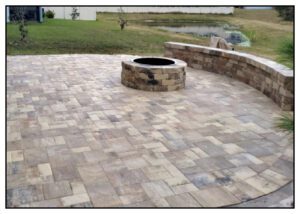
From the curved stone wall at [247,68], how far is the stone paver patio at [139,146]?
10.5 inches

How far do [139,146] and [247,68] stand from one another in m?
4.24

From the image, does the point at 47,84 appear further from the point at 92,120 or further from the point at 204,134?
the point at 204,134

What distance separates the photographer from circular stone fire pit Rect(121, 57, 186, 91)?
6793mm

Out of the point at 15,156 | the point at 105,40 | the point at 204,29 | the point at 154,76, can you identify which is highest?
the point at 204,29

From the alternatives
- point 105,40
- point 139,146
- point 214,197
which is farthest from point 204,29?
point 214,197

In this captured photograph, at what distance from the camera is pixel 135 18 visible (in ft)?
82.6

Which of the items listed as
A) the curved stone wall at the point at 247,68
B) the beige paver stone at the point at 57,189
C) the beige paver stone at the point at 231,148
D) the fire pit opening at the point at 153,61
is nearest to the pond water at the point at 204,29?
the curved stone wall at the point at 247,68

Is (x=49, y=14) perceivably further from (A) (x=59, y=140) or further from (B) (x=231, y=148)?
(B) (x=231, y=148)

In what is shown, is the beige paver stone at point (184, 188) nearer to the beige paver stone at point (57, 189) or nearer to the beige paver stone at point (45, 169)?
the beige paver stone at point (57, 189)

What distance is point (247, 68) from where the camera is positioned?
7.54 metres

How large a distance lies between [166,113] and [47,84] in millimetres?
2936

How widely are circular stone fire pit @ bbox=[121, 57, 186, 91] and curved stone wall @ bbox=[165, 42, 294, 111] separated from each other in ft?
5.18

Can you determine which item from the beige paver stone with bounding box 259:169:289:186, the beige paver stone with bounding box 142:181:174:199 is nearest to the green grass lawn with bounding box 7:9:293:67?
the beige paver stone with bounding box 259:169:289:186
